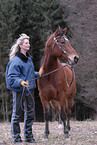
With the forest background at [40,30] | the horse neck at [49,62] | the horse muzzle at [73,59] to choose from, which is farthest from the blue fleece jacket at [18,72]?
the forest background at [40,30]

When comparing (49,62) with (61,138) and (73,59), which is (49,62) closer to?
(73,59)

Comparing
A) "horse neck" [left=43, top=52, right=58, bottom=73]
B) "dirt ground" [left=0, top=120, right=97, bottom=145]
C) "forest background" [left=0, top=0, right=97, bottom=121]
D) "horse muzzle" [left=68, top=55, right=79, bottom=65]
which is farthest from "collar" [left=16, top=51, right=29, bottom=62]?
Result: "forest background" [left=0, top=0, right=97, bottom=121]

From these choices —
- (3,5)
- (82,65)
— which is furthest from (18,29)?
(82,65)

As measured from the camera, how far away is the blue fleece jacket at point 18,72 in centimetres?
486

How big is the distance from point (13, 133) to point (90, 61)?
33.7 ft

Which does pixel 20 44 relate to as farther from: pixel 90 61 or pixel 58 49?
pixel 90 61

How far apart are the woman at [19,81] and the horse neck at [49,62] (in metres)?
0.68

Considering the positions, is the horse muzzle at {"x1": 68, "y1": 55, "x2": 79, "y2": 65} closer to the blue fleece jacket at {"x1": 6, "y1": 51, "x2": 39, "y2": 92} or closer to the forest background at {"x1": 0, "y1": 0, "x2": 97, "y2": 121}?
the blue fleece jacket at {"x1": 6, "y1": 51, "x2": 39, "y2": 92}

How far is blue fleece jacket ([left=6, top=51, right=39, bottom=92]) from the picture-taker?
486 cm

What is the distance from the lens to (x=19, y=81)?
4758 millimetres

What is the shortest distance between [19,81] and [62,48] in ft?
5.07

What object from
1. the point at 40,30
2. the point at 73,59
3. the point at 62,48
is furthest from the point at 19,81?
the point at 40,30

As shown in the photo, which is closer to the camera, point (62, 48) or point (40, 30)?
point (62, 48)

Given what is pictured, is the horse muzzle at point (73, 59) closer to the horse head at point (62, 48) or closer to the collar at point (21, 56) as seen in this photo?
the horse head at point (62, 48)
